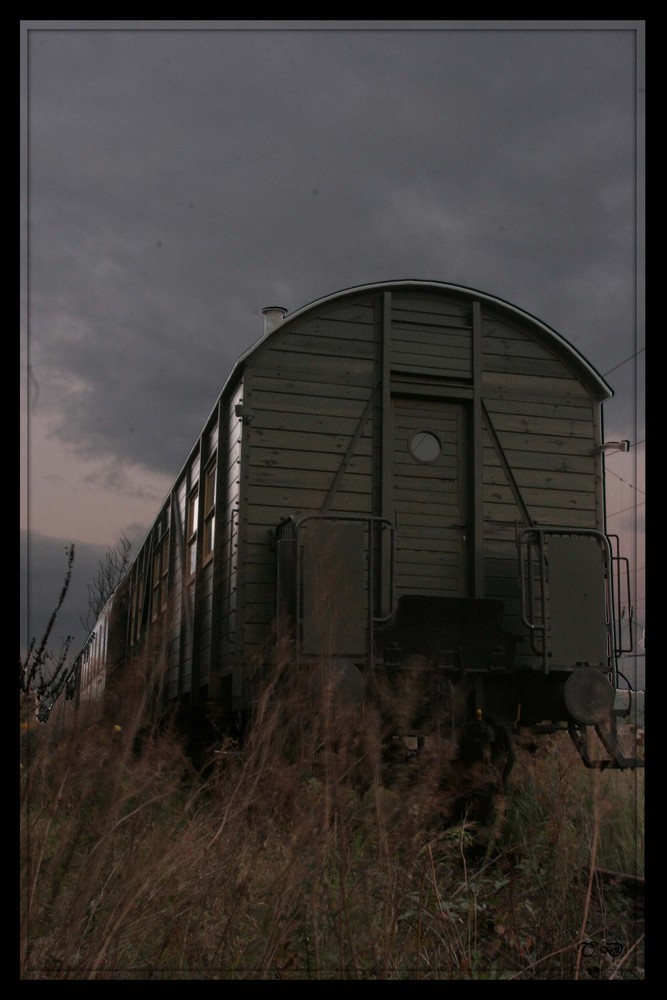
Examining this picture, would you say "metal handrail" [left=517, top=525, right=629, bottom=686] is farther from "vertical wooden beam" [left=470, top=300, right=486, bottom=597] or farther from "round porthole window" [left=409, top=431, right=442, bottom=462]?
"round porthole window" [left=409, top=431, right=442, bottom=462]

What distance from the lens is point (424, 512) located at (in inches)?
311

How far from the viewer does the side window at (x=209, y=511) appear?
347 inches

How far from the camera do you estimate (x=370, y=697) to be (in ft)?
22.1

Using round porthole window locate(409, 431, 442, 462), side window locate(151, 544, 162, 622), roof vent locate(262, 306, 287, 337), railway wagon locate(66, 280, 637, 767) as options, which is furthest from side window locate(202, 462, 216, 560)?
side window locate(151, 544, 162, 622)

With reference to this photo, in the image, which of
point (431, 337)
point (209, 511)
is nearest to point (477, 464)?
point (431, 337)

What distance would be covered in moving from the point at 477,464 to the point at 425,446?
0.46 m

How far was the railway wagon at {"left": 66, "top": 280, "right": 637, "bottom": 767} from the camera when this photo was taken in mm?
7098

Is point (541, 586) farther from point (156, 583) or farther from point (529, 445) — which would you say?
point (156, 583)

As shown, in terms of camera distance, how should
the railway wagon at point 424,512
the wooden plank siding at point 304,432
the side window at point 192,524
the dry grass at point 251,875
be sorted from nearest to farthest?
the dry grass at point 251,875
the railway wagon at point 424,512
the wooden plank siding at point 304,432
the side window at point 192,524

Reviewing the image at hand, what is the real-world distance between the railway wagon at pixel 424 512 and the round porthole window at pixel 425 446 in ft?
0.06

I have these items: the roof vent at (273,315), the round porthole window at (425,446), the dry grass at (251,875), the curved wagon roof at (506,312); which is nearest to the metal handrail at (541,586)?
the round porthole window at (425,446)

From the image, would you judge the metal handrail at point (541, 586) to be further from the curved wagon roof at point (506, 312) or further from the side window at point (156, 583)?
the side window at point (156, 583)
